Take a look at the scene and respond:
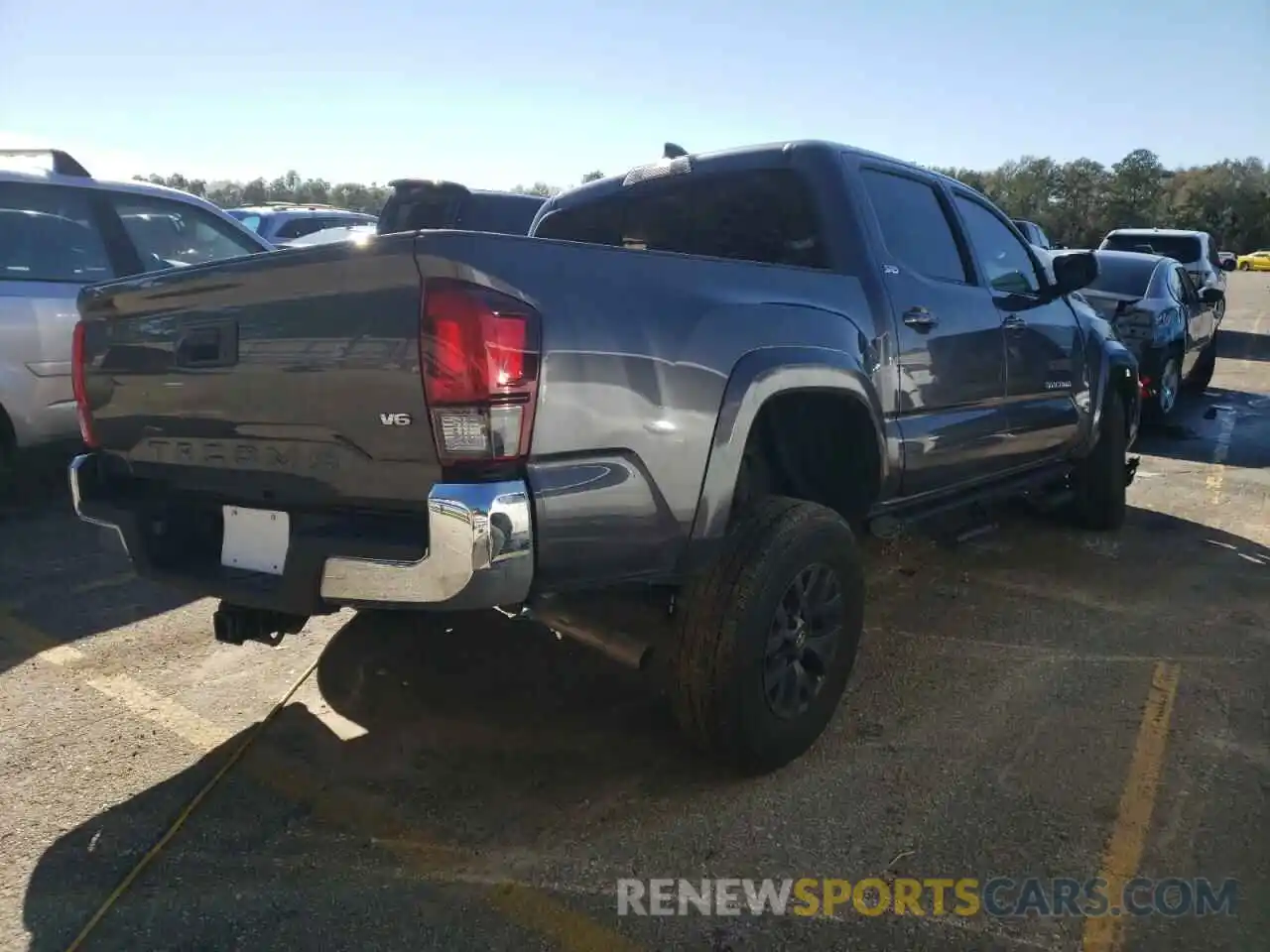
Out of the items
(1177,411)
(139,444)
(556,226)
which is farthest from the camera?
(1177,411)

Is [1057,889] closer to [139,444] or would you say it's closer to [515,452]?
[515,452]

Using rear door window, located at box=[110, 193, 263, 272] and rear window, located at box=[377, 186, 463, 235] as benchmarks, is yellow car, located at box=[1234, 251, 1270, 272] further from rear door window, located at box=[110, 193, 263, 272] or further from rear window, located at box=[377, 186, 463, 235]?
rear door window, located at box=[110, 193, 263, 272]

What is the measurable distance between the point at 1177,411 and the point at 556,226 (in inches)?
335

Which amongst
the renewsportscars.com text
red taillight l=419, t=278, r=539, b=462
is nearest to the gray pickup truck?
A: red taillight l=419, t=278, r=539, b=462

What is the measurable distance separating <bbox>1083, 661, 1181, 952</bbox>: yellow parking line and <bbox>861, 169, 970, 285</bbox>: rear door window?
1.83 m

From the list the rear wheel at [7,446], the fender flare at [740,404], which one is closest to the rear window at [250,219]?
the rear wheel at [7,446]

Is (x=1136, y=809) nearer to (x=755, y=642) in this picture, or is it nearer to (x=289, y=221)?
(x=755, y=642)

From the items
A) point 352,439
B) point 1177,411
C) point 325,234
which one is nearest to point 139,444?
point 352,439

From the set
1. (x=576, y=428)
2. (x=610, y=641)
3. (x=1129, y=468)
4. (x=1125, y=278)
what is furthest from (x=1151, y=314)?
(x=576, y=428)

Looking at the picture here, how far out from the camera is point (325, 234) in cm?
1075

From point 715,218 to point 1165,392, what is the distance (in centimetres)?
679

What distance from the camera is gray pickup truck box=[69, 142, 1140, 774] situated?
2.38 meters

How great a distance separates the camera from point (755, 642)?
292 centimetres

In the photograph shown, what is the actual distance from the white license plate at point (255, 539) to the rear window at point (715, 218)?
1880 mm
